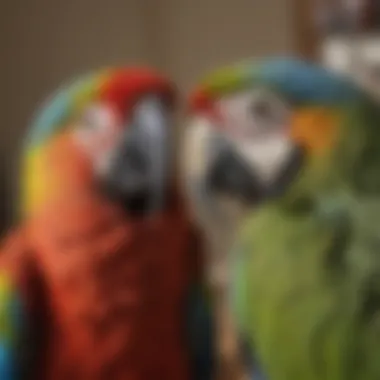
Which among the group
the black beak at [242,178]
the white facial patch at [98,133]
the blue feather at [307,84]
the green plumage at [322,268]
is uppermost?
the blue feather at [307,84]

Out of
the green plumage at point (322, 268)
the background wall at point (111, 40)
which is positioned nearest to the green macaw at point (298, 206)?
the green plumage at point (322, 268)

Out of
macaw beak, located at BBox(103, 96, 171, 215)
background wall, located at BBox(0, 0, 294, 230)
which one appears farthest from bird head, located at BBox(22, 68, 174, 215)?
background wall, located at BBox(0, 0, 294, 230)

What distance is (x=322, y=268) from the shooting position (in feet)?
1.51

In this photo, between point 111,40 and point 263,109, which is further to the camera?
point 111,40

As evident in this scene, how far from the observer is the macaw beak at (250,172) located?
1.59 feet

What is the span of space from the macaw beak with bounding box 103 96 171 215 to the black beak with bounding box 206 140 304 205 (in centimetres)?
3

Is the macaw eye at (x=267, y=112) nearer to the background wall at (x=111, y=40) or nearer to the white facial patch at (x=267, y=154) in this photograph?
the white facial patch at (x=267, y=154)

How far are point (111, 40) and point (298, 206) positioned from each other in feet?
1.77

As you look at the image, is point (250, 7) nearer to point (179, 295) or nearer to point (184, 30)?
point (184, 30)

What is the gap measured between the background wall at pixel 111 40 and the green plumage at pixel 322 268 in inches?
17.5

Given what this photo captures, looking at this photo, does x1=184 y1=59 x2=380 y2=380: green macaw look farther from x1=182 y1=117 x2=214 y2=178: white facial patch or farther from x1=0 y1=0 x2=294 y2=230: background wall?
x1=0 y1=0 x2=294 y2=230: background wall

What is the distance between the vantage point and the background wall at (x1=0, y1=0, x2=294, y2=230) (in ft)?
3.05

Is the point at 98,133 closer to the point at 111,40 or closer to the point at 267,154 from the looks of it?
the point at 267,154

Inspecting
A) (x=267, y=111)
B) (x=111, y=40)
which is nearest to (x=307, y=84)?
(x=267, y=111)
